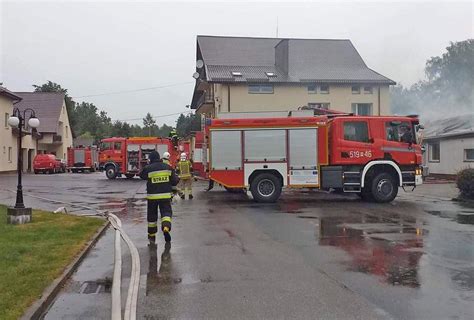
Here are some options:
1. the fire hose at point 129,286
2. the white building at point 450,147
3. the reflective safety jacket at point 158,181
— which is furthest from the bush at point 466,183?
the fire hose at point 129,286

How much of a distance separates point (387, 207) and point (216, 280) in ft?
33.2

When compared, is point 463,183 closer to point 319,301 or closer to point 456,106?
point 319,301

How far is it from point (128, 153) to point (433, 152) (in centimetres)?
1889

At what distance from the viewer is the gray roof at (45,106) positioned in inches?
2138

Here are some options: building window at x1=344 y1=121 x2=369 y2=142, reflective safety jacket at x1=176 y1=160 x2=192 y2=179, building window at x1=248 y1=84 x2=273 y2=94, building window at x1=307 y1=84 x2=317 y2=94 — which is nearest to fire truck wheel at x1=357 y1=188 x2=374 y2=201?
building window at x1=344 y1=121 x2=369 y2=142

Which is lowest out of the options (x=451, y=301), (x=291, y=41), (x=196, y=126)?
(x=451, y=301)

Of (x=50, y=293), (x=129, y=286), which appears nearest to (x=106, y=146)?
(x=129, y=286)

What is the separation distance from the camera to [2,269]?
6719 millimetres

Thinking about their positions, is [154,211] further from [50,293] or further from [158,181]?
[50,293]

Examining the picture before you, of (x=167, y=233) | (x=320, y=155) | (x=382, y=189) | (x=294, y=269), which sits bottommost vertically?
(x=294, y=269)

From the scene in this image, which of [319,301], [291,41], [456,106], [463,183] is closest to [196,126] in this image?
[291,41]

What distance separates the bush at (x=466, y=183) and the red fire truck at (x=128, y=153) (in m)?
19.0

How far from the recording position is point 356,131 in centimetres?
1662

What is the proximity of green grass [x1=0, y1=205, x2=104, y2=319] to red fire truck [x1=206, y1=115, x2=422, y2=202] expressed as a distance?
5.71 m
